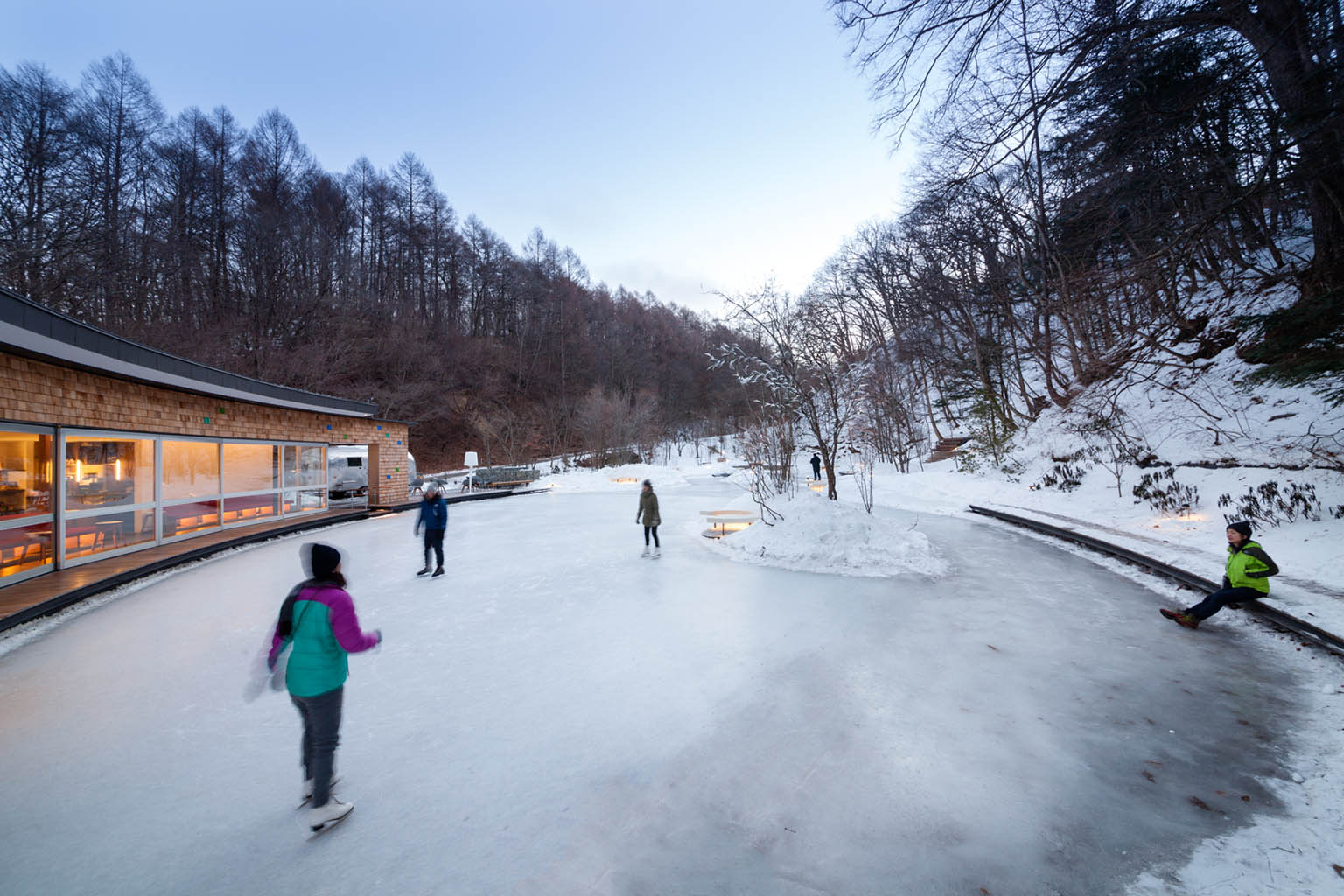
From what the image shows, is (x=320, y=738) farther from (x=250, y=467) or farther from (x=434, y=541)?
(x=250, y=467)

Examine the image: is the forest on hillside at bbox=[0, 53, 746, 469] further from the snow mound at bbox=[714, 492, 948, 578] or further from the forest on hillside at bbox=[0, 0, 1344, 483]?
the snow mound at bbox=[714, 492, 948, 578]

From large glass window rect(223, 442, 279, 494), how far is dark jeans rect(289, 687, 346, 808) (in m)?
12.4

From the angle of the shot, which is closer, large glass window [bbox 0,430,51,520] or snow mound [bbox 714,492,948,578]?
large glass window [bbox 0,430,51,520]

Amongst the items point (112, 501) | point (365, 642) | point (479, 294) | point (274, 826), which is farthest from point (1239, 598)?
point (479, 294)

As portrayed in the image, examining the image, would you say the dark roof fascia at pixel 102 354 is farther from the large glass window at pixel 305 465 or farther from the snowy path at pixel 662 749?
the snowy path at pixel 662 749

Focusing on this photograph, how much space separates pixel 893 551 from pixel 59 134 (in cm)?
2999

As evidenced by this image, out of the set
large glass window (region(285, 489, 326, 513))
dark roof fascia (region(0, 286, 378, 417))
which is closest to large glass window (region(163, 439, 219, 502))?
dark roof fascia (region(0, 286, 378, 417))

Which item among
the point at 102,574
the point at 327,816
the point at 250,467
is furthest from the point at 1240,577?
the point at 250,467

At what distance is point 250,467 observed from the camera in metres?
12.9

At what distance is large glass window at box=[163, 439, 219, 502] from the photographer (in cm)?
1046

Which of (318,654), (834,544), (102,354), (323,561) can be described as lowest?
(834,544)

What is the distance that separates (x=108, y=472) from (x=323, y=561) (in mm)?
9967

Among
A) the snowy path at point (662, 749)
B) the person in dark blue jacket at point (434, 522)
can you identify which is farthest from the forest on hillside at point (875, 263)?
the person in dark blue jacket at point (434, 522)

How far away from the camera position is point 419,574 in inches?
321
